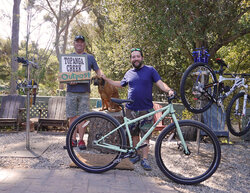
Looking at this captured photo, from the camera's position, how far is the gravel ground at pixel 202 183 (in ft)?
11.0

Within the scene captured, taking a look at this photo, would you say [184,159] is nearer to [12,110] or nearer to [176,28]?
[176,28]

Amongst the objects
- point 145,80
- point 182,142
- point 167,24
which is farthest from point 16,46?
point 182,142

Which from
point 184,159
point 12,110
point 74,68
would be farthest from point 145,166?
point 12,110

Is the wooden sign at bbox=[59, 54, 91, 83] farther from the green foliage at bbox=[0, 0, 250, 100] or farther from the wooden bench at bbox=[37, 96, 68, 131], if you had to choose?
the wooden bench at bbox=[37, 96, 68, 131]

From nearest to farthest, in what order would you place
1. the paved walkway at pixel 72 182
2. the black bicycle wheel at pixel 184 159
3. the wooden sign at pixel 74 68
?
1. the paved walkway at pixel 72 182
2. the black bicycle wheel at pixel 184 159
3. the wooden sign at pixel 74 68

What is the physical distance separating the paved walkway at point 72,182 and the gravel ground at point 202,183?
258 mm

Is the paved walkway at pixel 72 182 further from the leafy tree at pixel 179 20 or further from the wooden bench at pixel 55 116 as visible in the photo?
the leafy tree at pixel 179 20

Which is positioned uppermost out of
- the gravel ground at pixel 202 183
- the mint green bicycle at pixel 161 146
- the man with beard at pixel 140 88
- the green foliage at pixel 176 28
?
the green foliage at pixel 176 28

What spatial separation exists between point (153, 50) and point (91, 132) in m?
3.42

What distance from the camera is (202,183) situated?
3.43 m

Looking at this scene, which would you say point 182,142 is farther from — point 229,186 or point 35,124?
point 35,124

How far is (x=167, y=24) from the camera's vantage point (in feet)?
17.8

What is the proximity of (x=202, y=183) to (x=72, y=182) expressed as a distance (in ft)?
6.12

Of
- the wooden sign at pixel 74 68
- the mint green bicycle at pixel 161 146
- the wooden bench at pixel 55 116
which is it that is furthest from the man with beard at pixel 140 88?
the wooden bench at pixel 55 116
